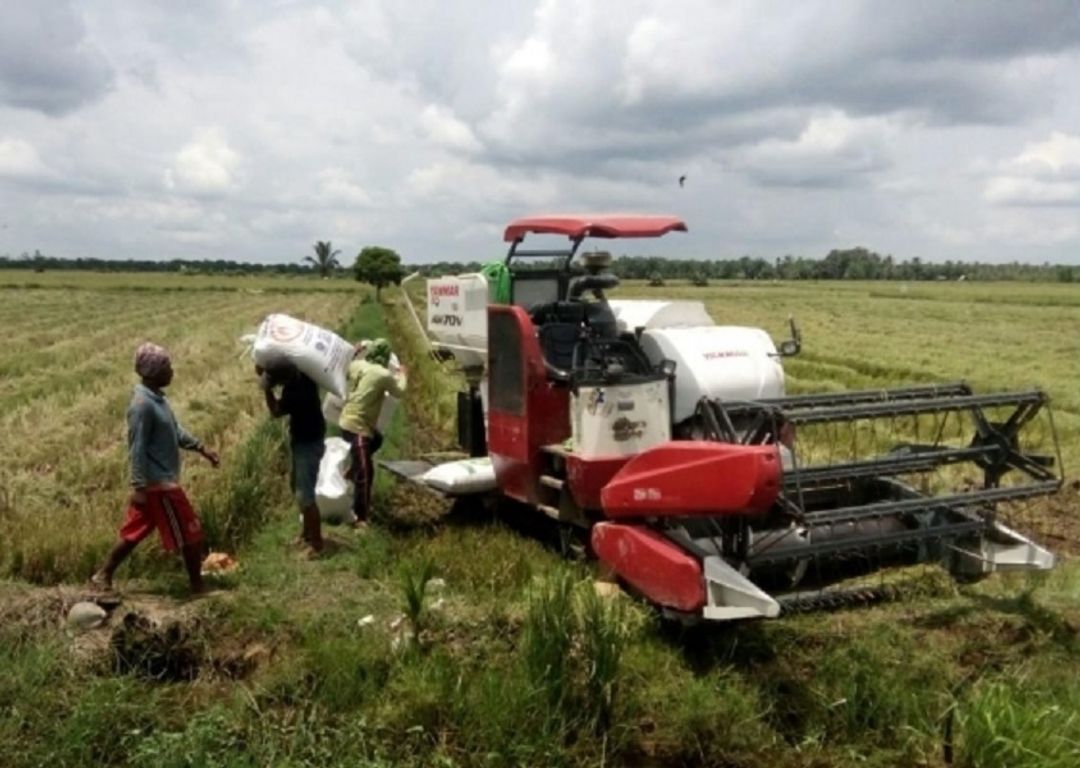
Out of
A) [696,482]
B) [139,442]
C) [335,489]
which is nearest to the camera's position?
[696,482]

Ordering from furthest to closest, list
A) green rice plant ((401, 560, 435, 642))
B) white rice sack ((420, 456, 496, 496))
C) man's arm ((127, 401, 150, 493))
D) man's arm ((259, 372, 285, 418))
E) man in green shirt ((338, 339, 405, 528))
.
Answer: man in green shirt ((338, 339, 405, 528)), white rice sack ((420, 456, 496, 496)), man's arm ((259, 372, 285, 418)), man's arm ((127, 401, 150, 493)), green rice plant ((401, 560, 435, 642))

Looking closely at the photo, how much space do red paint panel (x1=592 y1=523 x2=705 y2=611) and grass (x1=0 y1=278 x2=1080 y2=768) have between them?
7.6 inches

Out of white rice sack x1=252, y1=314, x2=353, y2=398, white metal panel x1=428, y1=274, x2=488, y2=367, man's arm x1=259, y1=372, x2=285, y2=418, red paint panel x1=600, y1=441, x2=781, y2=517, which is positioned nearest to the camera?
red paint panel x1=600, y1=441, x2=781, y2=517

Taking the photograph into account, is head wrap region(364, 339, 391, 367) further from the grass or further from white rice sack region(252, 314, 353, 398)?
the grass

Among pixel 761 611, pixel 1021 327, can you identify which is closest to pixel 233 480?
pixel 761 611

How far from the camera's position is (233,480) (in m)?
8.30

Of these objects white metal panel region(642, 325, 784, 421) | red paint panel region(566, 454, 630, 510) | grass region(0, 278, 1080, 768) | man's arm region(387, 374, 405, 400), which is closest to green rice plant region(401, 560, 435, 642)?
grass region(0, 278, 1080, 768)

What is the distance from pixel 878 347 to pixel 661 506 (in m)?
22.3

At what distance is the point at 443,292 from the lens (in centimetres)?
878

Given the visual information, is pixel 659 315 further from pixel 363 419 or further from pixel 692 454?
pixel 363 419

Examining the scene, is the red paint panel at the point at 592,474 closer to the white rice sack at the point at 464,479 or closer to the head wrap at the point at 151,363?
the white rice sack at the point at 464,479

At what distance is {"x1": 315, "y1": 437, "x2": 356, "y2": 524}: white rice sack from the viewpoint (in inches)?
325

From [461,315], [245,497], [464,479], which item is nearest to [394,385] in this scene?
[461,315]

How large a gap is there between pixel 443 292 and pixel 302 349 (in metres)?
1.51
